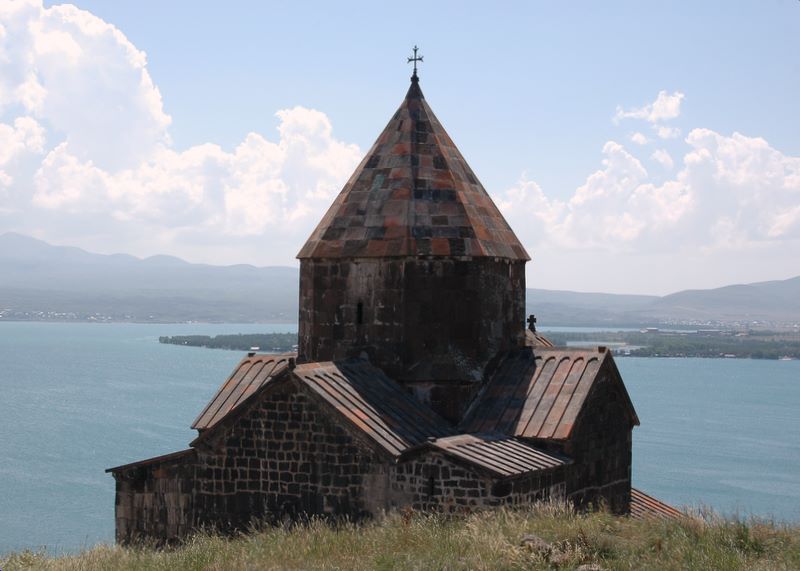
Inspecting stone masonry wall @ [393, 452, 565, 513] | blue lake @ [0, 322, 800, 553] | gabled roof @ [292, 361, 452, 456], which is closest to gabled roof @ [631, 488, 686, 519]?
blue lake @ [0, 322, 800, 553]

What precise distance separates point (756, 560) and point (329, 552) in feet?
11.8

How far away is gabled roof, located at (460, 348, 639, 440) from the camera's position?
1188 centimetres

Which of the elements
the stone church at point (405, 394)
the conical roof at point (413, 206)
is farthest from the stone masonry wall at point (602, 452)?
the conical roof at point (413, 206)

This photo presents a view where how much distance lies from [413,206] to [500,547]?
5.58 m

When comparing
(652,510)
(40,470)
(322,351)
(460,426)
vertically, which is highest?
(322,351)

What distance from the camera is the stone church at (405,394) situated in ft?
35.8

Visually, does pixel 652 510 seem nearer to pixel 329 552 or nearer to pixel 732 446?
pixel 329 552

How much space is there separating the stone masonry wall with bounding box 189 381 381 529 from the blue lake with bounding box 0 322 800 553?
3998 millimetres

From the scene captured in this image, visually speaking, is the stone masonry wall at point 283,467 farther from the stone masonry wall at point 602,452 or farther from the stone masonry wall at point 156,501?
the stone masonry wall at point 602,452

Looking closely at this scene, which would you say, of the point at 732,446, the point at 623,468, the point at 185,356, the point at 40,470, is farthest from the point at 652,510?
the point at 185,356

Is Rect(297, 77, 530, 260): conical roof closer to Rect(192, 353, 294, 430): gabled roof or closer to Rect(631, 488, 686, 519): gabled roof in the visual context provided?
Rect(192, 353, 294, 430): gabled roof

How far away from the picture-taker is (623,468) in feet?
44.1

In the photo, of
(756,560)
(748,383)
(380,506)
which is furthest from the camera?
(748,383)

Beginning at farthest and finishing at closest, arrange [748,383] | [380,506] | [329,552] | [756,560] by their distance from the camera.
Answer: [748,383] < [380,506] < [329,552] < [756,560]
